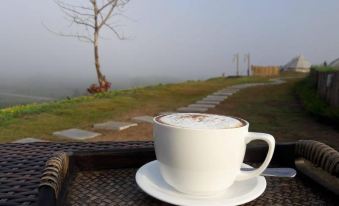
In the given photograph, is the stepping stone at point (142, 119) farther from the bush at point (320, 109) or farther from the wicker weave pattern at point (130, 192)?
the wicker weave pattern at point (130, 192)

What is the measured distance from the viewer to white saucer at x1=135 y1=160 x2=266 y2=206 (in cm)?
72

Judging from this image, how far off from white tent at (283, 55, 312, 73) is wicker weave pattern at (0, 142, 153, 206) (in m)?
24.3

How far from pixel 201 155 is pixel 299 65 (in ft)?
83.3

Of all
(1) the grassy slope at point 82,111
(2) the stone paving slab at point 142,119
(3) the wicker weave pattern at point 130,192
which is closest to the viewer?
(3) the wicker weave pattern at point 130,192

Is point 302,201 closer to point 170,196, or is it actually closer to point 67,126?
point 170,196

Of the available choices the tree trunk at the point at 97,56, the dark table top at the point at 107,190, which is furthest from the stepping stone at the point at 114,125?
the tree trunk at the point at 97,56

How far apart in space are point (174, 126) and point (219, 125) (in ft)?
0.32

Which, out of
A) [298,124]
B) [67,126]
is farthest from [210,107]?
[67,126]

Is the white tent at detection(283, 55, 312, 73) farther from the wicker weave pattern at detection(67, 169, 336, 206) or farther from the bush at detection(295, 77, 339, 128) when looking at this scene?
the wicker weave pattern at detection(67, 169, 336, 206)

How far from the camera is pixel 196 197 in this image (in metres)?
0.74

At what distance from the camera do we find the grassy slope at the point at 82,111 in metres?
5.04

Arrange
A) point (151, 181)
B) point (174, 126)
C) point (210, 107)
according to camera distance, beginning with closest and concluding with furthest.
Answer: point (174, 126) < point (151, 181) < point (210, 107)

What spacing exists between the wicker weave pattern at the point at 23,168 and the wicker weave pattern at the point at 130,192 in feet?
0.38

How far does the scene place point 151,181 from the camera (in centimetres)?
82
